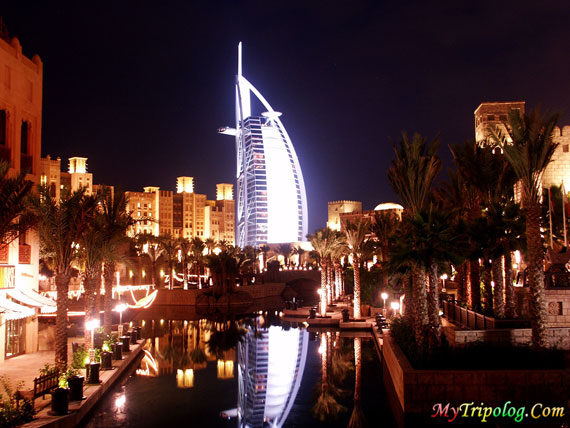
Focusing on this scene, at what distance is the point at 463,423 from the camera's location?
1301cm

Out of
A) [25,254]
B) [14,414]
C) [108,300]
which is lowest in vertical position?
[14,414]

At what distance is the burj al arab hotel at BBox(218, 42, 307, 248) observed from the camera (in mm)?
108750

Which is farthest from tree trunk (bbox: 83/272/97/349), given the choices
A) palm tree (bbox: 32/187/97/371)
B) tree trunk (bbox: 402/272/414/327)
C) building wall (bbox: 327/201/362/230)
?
building wall (bbox: 327/201/362/230)

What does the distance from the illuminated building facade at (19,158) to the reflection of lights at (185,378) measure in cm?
544

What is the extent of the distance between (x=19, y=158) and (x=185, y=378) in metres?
10.5

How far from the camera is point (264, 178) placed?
109 metres

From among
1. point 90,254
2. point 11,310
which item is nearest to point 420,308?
point 90,254

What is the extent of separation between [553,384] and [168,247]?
142 feet

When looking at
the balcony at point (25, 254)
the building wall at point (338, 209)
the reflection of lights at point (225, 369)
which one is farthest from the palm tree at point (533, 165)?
the building wall at point (338, 209)

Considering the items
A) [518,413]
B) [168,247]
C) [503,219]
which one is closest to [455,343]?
[518,413]

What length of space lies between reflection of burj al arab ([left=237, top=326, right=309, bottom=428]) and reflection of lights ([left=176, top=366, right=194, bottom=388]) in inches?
67.0

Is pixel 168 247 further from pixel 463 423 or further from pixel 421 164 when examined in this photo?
pixel 463 423

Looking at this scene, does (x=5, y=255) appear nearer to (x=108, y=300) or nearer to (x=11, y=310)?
(x=11, y=310)

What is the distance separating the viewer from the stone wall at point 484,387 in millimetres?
13203
